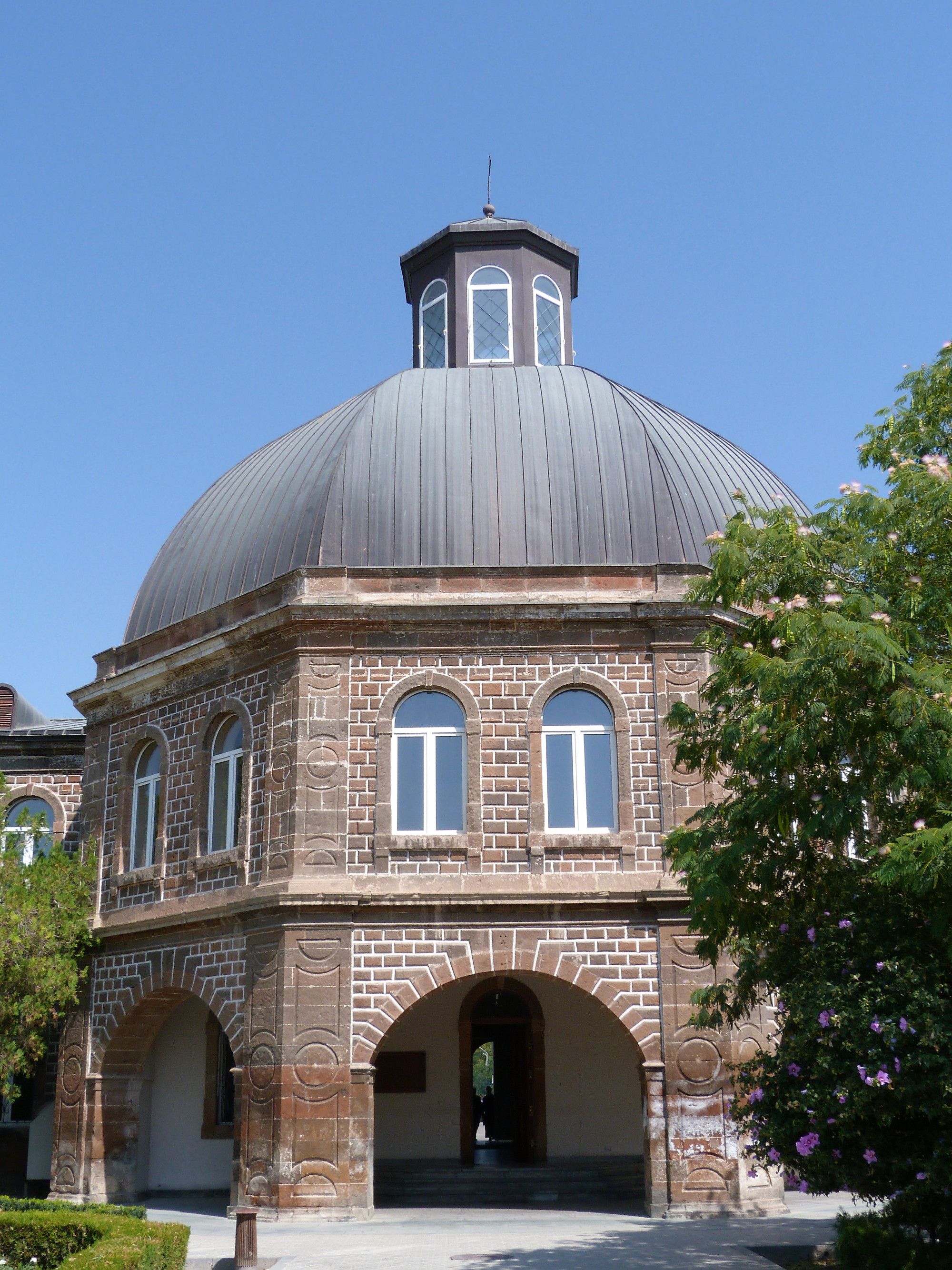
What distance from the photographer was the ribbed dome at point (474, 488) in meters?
18.7

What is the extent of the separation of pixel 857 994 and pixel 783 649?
3.07m

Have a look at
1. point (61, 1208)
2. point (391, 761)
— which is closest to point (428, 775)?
point (391, 761)

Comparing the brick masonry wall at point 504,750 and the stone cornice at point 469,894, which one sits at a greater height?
the brick masonry wall at point 504,750

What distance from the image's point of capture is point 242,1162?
16484 mm

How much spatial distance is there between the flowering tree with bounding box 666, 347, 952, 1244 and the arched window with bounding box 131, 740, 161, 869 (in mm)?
10227

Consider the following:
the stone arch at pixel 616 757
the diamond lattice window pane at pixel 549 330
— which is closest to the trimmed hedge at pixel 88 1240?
the stone arch at pixel 616 757

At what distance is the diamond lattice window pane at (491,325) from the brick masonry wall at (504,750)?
7809 mm

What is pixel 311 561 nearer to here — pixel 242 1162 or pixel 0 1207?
pixel 242 1162

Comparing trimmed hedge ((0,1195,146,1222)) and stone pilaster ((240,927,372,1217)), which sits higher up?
stone pilaster ((240,927,372,1217))

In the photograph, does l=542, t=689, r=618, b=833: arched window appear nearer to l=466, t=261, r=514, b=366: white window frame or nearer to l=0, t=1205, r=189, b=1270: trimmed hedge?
l=0, t=1205, r=189, b=1270: trimmed hedge

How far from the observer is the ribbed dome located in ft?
61.3

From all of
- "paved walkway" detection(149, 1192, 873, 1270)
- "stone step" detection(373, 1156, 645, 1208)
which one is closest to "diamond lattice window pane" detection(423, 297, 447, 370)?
"stone step" detection(373, 1156, 645, 1208)

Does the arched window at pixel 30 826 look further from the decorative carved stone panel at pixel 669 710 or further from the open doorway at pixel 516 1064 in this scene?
the decorative carved stone panel at pixel 669 710

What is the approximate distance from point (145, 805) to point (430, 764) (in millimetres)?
5501
